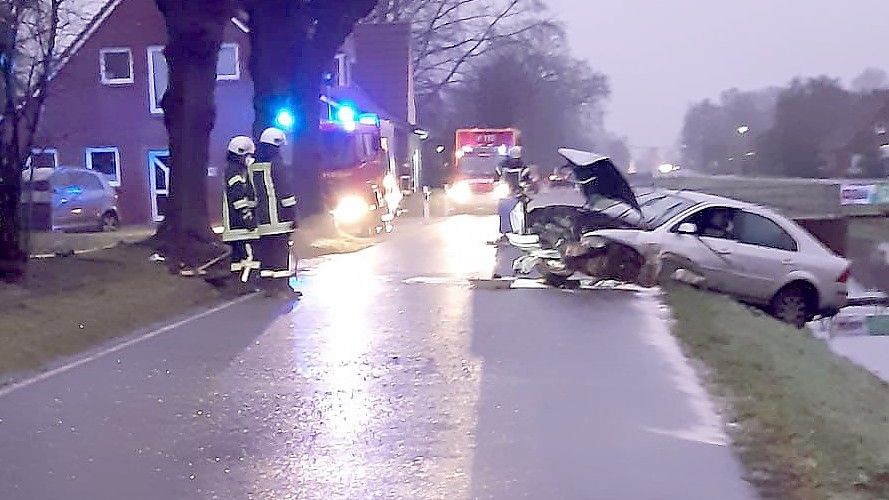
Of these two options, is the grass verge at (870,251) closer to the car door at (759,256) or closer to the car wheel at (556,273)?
the car door at (759,256)

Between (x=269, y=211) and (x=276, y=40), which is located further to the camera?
(x=276, y=40)

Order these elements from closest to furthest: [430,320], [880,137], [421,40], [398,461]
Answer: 1. [398,461]
2. [430,320]
3. [880,137]
4. [421,40]

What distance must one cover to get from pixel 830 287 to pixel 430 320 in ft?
20.5

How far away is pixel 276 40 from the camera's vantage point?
2103 cm

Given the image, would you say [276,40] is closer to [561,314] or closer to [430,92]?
[561,314]

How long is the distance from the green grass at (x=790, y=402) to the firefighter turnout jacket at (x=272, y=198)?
4522 mm

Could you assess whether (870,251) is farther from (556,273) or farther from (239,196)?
(239,196)

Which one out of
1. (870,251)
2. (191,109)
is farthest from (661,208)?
(870,251)

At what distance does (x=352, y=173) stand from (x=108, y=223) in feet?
24.2

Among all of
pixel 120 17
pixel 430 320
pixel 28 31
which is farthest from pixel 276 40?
pixel 120 17

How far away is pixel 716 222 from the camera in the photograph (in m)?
14.8

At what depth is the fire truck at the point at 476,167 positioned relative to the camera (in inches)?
1706

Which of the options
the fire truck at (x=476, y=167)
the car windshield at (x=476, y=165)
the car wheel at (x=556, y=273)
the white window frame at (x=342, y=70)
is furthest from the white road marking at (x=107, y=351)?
the white window frame at (x=342, y=70)

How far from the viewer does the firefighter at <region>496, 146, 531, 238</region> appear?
17.3 m
